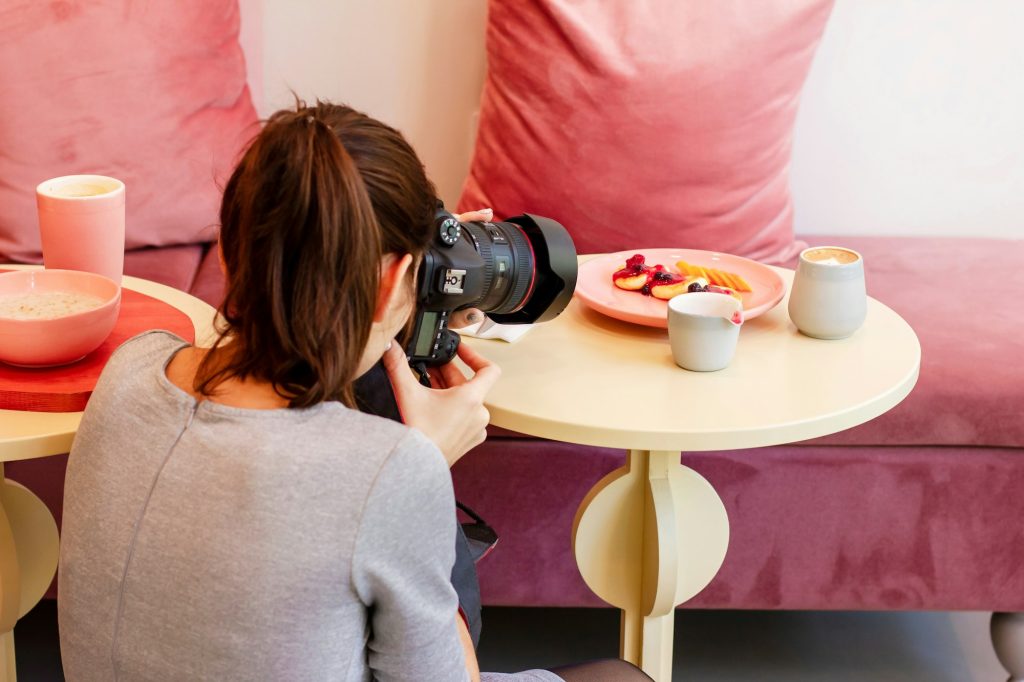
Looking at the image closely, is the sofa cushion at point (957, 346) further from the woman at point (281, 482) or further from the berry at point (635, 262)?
the woman at point (281, 482)

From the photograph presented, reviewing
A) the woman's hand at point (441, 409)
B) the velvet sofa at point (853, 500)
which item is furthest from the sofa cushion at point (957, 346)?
the woman's hand at point (441, 409)

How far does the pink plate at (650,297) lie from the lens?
130 centimetres

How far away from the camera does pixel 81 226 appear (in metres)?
1.24

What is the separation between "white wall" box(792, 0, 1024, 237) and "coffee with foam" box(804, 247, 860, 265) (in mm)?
917

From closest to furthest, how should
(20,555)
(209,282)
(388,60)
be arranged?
(20,555)
(209,282)
(388,60)

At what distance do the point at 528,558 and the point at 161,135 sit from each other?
0.91m

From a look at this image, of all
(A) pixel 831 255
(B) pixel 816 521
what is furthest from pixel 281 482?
(B) pixel 816 521

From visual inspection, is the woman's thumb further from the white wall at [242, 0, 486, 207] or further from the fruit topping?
the white wall at [242, 0, 486, 207]

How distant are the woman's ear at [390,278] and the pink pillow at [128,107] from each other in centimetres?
103

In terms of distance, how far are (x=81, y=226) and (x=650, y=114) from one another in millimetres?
957

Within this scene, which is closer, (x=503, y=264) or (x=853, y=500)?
(x=503, y=264)

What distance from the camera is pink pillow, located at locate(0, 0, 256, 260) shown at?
1.85 meters

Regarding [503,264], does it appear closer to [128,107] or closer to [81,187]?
[81,187]

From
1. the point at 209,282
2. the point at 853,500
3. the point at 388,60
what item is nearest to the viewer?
the point at 853,500
